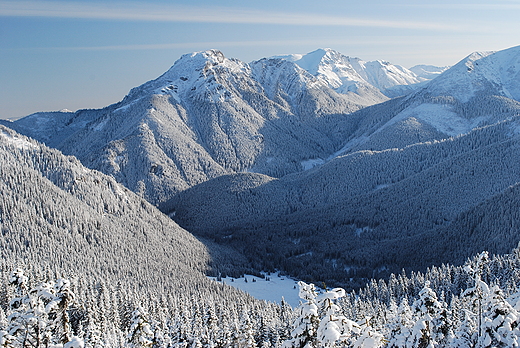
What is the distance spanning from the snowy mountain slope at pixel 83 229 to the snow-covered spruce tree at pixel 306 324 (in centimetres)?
9791

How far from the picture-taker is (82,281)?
4259 inches

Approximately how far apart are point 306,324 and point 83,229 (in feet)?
478

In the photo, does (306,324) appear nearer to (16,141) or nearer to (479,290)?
(479,290)

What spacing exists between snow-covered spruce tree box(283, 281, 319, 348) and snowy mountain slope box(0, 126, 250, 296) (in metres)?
97.9

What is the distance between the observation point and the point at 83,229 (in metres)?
156

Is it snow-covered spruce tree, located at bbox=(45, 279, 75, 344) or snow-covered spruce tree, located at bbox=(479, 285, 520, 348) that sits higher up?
snow-covered spruce tree, located at bbox=(45, 279, 75, 344)

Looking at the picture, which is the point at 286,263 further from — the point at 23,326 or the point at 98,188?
the point at 23,326

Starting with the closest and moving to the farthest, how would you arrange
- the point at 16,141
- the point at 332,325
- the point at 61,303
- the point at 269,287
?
the point at 332,325
the point at 61,303
the point at 269,287
the point at 16,141

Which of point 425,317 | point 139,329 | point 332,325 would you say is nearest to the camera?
point 332,325

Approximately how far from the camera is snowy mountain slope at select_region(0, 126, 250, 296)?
134 m

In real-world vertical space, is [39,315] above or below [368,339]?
above

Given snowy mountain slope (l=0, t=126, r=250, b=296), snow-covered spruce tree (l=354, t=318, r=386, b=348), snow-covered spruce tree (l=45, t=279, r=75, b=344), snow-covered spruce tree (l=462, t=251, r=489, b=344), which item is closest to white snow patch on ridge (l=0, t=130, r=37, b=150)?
snowy mountain slope (l=0, t=126, r=250, b=296)

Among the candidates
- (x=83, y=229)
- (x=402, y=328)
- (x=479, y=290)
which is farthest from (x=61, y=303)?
(x=83, y=229)

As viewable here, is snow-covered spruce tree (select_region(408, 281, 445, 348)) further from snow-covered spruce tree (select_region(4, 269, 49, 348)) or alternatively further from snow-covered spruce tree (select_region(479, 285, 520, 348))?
snow-covered spruce tree (select_region(4, 269, 49, 348))
